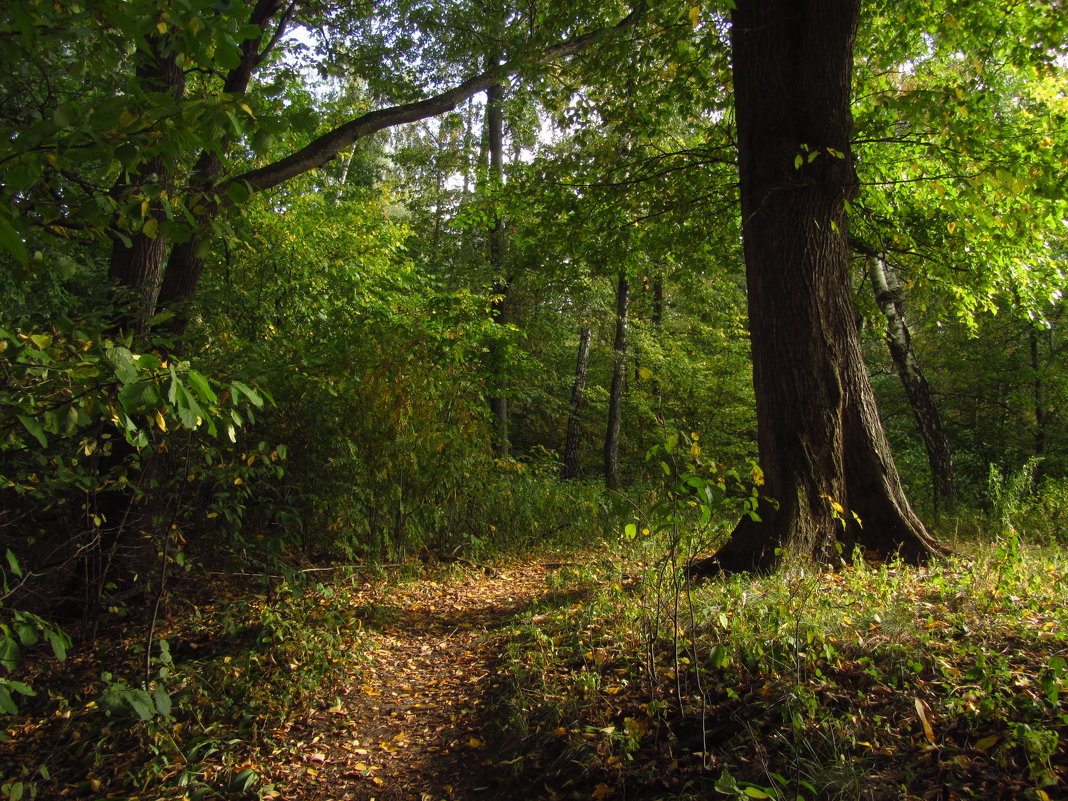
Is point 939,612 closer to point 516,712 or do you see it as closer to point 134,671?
point 516,712

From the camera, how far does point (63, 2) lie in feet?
7.59

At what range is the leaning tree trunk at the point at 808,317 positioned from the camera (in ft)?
16.6

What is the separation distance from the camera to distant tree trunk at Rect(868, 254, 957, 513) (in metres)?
10.1

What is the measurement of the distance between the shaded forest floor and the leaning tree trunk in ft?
1.63

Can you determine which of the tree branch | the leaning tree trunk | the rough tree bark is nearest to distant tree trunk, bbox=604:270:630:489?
the tree branch

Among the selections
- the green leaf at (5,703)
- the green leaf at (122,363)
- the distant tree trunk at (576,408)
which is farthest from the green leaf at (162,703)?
the distant tree trunk at (576,408)

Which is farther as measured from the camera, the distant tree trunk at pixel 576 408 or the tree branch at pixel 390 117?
the distant tree trunk at pixel 576 408

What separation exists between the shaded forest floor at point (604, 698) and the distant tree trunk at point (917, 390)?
17.5 feet

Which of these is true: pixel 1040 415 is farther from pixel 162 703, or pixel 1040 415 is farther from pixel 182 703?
pixel 162 703

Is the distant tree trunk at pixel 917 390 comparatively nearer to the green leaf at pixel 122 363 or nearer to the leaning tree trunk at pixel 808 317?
the leaning tree trunk at pixel 808 317

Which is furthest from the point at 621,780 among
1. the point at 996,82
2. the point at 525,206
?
the point at 996,82

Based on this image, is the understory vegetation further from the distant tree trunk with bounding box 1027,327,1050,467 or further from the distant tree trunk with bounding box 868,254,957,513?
the distant tree trunk with bounding box 1027,327,1050,467

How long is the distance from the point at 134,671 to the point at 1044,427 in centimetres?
1491

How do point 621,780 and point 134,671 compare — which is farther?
point 134,671
